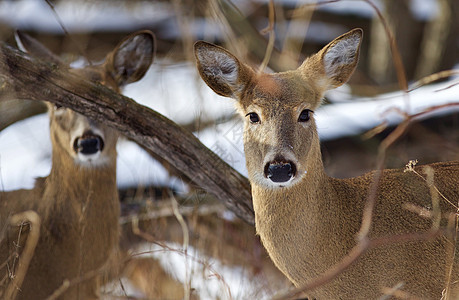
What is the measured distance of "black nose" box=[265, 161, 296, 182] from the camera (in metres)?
3.36

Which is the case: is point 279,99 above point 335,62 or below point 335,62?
below

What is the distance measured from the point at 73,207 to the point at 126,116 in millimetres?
859

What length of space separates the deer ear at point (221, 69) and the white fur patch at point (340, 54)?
1.53 feet

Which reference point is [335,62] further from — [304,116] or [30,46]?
[30,46]

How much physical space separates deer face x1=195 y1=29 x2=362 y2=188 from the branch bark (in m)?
0.50

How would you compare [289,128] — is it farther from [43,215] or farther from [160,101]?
[160,101]

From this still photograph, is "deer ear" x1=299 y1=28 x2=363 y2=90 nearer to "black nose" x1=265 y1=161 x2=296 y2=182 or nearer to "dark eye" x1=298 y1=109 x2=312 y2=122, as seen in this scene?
"dark eye" x1=298 y1=109 x2=312 y2=122

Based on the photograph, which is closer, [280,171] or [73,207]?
[280,171]

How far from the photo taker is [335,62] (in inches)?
154

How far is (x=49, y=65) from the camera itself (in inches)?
156

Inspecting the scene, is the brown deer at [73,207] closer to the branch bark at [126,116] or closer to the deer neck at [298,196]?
the branch bark at [126,116]

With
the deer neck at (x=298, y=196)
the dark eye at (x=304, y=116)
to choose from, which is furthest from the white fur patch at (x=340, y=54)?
the deer neck at (x=298, y=196)

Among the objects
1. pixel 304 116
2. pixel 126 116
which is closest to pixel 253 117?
pixel 304 116

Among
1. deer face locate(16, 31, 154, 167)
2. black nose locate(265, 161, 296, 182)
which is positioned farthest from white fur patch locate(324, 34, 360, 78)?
deer face locate(16, 31, 154, 167)
